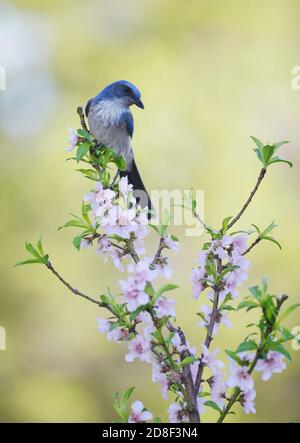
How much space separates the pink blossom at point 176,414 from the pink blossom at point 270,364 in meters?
0.26

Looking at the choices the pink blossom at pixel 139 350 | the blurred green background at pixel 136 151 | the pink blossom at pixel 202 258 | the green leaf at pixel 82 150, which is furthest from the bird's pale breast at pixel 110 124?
the blurred green background at pixel 136 151

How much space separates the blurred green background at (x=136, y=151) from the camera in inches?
270

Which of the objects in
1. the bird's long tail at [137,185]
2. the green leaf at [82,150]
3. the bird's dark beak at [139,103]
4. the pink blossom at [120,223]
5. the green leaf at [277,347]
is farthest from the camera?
the bird's dark beak at [139,103]

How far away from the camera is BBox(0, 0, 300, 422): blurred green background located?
685 cm

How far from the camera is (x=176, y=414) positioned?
1.63 meters

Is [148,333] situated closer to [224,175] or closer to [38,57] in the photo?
[224,175]

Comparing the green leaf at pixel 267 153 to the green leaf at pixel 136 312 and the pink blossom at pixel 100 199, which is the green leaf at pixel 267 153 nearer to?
the pink blossom at pixel 100 199

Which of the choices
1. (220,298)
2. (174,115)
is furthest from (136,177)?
(174,115)

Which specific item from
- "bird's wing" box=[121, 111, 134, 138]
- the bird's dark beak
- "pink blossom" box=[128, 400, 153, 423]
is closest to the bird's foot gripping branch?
"pink blossom" box=[128, 400, 153, 423]

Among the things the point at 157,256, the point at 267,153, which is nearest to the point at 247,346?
the point at 157,256

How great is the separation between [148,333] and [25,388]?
5.81 meters

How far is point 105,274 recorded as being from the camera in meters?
6.95

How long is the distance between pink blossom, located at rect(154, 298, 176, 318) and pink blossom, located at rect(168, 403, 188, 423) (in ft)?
0.78

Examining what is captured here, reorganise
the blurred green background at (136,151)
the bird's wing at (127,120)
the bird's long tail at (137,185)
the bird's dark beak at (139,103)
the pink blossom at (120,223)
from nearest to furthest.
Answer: the pink blossom at (120,223) < the bird's long tail at (137,185) < the bird's dark beak at (139,103) < the bird's wing at (127,120) < the blurred green background at (136,151)
